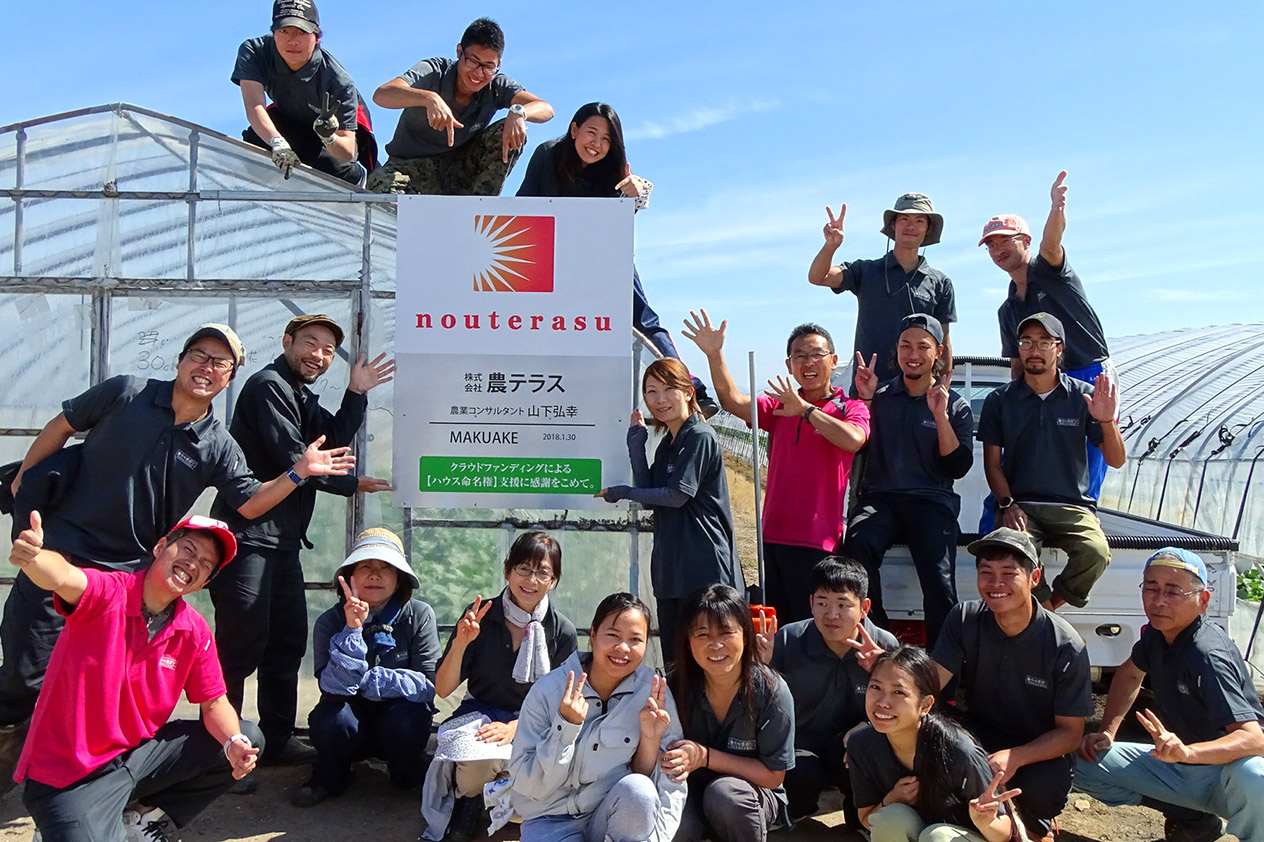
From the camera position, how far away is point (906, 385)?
4785 millimetres

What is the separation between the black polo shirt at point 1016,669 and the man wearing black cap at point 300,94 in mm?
3761

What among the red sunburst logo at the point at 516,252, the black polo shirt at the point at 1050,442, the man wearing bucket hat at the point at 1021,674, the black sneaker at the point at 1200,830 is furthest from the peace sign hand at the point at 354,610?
the black sneaker at the point at 1200,830

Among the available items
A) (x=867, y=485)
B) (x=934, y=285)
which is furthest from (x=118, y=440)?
(x=934, y=285)

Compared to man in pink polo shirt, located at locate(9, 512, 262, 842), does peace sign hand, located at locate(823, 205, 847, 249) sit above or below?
above

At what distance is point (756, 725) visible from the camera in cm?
367

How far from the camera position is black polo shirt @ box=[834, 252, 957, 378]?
516 centimetres

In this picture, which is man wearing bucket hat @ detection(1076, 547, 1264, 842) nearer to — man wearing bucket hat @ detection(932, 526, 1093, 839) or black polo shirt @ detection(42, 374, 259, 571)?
man wearing bucket hat @ detection(932, 526, 1093, 839)

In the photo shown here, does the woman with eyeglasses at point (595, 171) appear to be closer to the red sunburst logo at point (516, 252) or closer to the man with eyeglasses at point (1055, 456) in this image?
the red sunburst logo at point (516, 252)

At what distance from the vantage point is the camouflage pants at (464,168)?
5.52m

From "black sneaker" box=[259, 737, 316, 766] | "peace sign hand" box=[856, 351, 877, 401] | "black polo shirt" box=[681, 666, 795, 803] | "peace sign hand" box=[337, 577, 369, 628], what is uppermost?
"peace sign hand" box=[856, 351, 877, 401]

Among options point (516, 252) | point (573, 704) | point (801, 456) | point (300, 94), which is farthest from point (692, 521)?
point (300, 94)

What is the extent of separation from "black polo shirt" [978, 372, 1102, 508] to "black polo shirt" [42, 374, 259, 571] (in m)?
3.41

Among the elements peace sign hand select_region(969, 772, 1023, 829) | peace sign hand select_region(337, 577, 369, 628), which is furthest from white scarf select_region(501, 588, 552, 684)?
peace sign hand select_region(969, 772, 1023, 829)

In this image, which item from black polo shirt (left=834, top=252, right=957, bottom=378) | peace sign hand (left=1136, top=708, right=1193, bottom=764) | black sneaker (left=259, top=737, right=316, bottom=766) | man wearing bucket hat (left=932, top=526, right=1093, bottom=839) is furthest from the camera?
black polo shirt (left=834, top=252, right=957, bottom=378)
